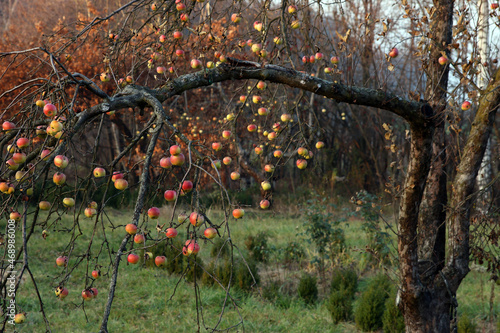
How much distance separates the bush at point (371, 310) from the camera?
3.72 meters

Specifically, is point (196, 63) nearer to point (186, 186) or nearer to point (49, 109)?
point (49, 109)

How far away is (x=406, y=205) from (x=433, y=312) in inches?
29.6

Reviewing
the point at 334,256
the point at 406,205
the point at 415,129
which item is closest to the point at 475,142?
the point at 415,129

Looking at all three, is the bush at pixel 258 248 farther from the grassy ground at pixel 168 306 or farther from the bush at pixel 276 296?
the bush at pixel 276 296

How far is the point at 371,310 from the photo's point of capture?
12.3 feet

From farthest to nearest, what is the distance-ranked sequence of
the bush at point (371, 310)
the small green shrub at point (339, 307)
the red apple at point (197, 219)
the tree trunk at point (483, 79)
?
the small green shrub at point (339, 307), the bush at point (371, 310), the tree trunk at point (483, 79), the red apple at point (197, 219)

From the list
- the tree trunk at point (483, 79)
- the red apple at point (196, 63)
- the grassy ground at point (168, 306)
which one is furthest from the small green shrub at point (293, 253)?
the red apple at point (196, 63)

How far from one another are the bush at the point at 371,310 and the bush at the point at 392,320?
0.13m

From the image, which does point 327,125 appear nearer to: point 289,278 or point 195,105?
point 195,105

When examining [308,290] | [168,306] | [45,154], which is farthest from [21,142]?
[308,290]

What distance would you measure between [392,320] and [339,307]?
1.71 ft

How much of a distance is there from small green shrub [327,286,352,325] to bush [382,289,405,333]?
0.41 m

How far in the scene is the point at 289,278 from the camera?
5039 mm

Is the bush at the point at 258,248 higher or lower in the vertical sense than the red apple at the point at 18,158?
lower
